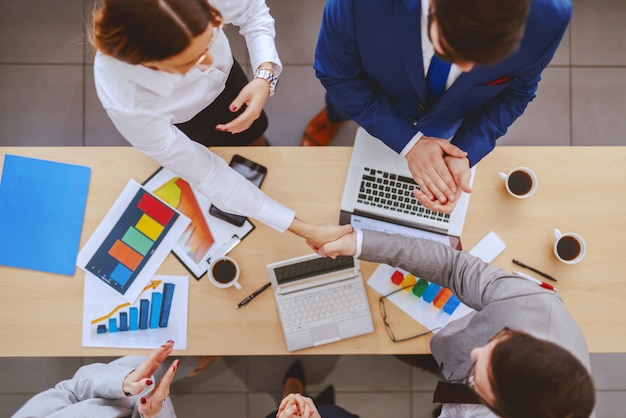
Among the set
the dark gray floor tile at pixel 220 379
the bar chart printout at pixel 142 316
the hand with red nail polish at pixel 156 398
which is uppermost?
the bar chart printout at pixel 142 316

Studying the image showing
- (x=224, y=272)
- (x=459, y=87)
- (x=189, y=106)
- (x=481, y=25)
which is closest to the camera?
(x=481, y=25)

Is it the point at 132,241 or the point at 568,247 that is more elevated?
the point at 568,247

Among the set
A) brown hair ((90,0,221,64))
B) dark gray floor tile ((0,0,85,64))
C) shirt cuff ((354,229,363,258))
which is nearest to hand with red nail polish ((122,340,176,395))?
shirt cuff ((354,229,363,258))

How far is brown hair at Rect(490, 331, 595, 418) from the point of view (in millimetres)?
1151

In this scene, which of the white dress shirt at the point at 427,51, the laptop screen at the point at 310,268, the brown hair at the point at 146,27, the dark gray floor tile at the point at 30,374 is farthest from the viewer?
the dark gray floor tile at the point at 30,374

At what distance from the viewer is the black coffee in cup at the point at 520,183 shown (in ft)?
5.20

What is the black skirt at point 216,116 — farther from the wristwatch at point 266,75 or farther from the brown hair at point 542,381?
the brown hair at point 542,381

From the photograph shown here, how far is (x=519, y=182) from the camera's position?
5.21ft

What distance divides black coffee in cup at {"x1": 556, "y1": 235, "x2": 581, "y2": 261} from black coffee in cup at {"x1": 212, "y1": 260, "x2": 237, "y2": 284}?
3.41ft

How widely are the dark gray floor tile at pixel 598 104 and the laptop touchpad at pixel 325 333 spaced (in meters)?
1.71

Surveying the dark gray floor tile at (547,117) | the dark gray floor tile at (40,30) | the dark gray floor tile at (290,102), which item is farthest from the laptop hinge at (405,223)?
the dark gray floor tile at (40,30)

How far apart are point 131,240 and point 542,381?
124cm

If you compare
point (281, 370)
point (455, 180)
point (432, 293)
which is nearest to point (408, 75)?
point (455, 180)

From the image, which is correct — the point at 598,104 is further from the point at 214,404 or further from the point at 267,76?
the point at 214,404
